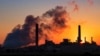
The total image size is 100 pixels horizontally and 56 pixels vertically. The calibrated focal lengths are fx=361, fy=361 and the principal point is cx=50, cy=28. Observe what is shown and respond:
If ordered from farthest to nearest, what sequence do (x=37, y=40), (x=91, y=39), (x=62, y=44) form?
(x=91, y=39)
(x=62, y=44)
(x=37, y=40)

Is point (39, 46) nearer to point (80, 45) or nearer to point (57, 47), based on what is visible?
point (57, 47)

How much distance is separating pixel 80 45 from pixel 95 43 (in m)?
9.48

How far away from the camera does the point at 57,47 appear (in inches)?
4077

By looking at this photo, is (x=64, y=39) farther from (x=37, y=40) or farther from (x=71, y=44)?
(x=37, y=40)

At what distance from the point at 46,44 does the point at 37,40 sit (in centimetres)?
842

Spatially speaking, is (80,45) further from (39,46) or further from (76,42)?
(39,46)

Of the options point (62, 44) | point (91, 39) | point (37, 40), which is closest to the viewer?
point (37, 40)

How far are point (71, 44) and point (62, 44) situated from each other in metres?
2.89

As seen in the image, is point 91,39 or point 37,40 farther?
point 91,39

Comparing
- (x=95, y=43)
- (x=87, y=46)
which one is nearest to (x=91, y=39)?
(x=95, y=43)

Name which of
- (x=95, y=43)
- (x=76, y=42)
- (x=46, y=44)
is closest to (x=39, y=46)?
(x=46, y=44)

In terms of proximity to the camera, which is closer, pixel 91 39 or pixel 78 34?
pixel 78 34

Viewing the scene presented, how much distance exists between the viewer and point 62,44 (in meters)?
106

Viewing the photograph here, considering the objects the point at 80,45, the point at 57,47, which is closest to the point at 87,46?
the point at 80,45
